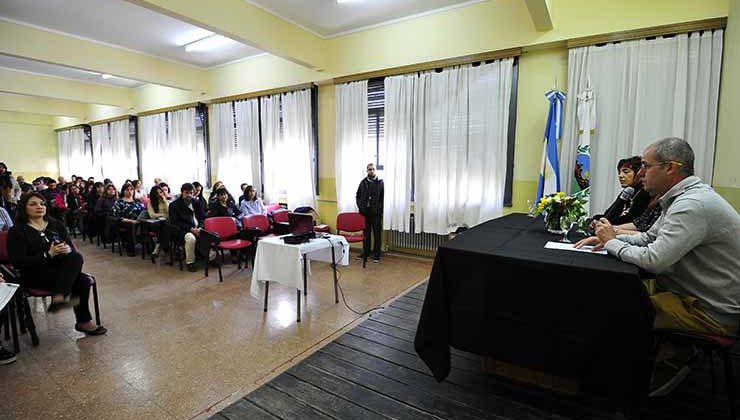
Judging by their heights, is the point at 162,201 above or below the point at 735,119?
below

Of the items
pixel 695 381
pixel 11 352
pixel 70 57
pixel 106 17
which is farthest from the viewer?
pixel 70 57

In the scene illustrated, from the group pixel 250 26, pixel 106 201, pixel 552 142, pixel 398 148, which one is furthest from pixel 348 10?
pixel 106 201

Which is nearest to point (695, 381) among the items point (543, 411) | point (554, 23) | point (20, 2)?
point (543, 411)

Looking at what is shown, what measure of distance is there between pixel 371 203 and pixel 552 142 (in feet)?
Result: 8.46

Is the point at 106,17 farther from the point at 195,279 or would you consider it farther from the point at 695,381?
the point at 695,381

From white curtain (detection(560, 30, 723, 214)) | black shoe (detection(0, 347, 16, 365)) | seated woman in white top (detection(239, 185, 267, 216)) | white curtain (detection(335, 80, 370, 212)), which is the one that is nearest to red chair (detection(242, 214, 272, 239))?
seated woman in white top (detection(239, 185, 267, 216))

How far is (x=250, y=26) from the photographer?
468 centimetres

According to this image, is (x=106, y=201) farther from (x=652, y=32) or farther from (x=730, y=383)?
(x=652, y=32)

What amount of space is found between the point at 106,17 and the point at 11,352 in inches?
181

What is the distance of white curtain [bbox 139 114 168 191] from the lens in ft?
29.2

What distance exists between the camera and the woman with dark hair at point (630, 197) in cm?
283

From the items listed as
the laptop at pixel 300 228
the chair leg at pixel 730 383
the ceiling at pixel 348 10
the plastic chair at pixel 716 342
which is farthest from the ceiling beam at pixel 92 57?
the chair leg at pixel 730 383

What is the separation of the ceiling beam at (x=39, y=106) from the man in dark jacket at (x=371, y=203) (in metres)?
10.5

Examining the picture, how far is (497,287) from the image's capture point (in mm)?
2043
